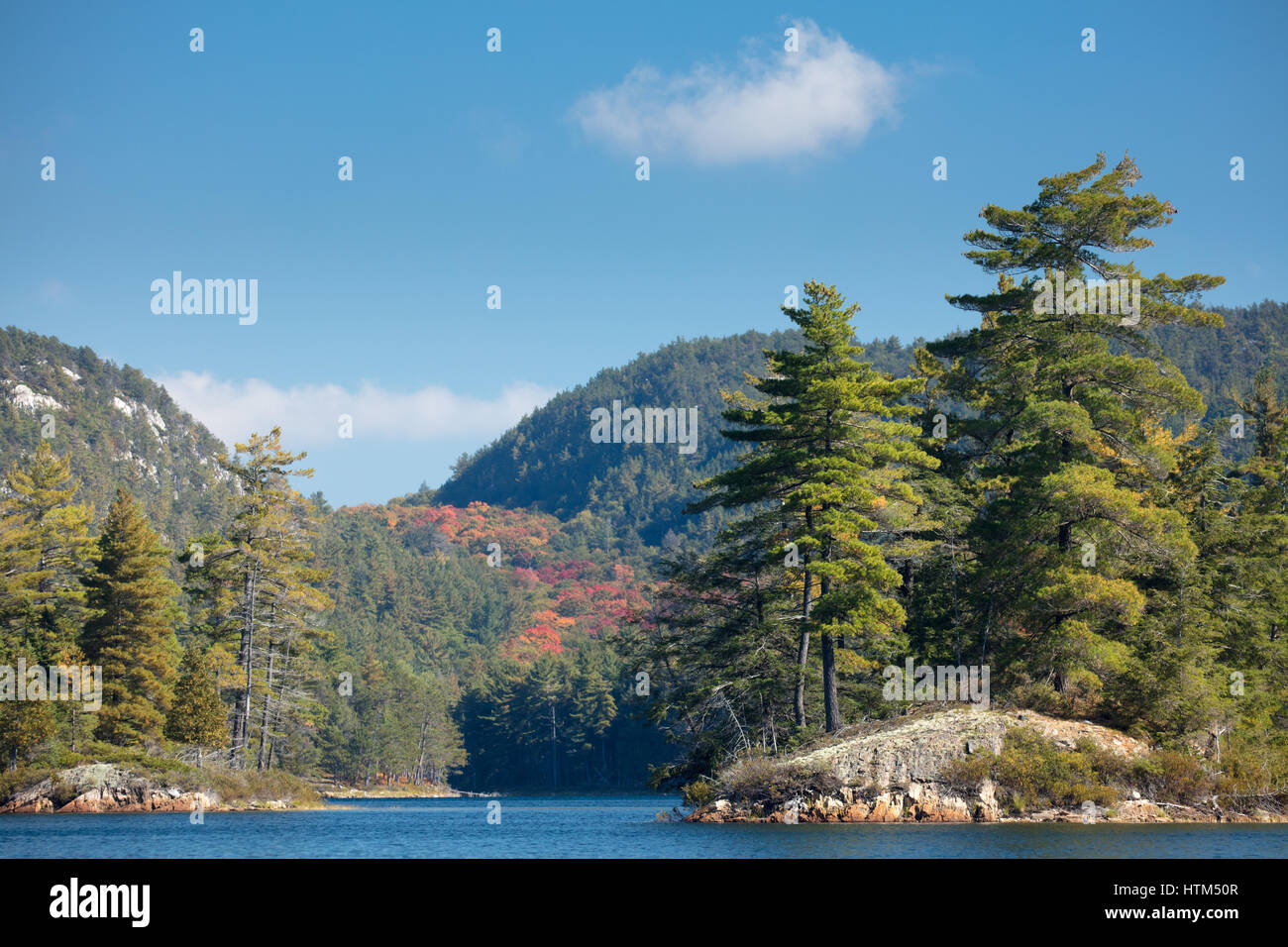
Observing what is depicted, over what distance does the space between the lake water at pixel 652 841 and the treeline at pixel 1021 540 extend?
5986mm

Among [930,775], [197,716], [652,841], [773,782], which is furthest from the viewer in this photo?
[197,716]

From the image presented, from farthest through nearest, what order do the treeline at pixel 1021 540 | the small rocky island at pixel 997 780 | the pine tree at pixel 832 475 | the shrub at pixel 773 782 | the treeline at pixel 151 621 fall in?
1. the treeline at pixel 151 621
2. the pine tree at pixel 832 475
3. the treeline at pixel 1021 540
4. the shrub at pixel 773 782
5. the small rocky island at pixel 997 780

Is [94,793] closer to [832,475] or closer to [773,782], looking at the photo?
[773,782]

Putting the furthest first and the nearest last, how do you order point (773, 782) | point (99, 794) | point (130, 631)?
point (130, 631)
point (99, 794)
point (773, 782)

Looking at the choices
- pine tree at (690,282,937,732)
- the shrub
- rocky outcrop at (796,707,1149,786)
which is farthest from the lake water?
pine tree at (690,282,937,732)

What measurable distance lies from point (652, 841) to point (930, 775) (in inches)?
366

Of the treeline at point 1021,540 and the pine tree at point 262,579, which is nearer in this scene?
the treeline at point 1021,540

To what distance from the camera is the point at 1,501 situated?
203 ft

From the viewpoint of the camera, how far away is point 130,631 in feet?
191

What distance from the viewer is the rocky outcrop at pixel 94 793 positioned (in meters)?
49.5

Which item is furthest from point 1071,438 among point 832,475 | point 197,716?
point 197,716

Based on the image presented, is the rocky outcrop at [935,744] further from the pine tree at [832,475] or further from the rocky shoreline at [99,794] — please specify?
the rocky shoreline at [99,794]

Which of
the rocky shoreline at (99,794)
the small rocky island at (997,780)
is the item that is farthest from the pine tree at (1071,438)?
the rocky shoreline at (99,794)
